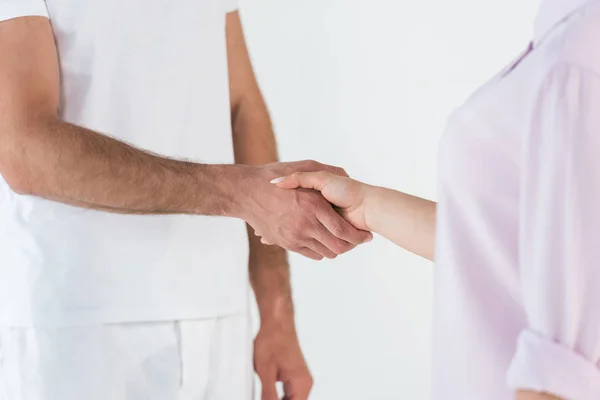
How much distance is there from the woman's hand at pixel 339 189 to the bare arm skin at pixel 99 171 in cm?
2

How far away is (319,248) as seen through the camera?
146cm

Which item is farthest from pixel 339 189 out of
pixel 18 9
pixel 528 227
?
pixel 528 227

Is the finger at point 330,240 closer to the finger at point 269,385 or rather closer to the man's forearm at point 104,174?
the man's forearm at point 104,174

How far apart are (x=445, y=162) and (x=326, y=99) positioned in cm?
139

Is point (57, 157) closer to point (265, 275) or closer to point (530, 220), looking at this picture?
point (265, 275)

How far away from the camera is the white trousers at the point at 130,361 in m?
1.36

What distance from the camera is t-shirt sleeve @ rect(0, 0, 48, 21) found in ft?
4.27

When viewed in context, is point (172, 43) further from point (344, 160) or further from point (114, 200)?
point (344, 160)

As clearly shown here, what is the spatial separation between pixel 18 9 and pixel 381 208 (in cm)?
59

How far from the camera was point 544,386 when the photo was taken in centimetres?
68

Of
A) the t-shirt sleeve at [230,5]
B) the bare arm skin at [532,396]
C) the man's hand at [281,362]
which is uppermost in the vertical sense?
the t-shirt sleeve at [230,5]

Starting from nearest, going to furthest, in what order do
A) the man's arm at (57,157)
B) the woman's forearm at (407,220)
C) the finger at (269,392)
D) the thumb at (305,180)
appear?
the woman's forearm at (407,220) < the man's arm at (57,157) < the thumb at (305,180) < the finger at (269,392)

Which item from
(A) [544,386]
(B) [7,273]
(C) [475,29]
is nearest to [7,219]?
(B) [7,273]

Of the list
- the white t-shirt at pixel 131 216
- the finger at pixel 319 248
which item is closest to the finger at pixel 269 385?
the white t-shirt at pixel 131 216
